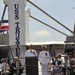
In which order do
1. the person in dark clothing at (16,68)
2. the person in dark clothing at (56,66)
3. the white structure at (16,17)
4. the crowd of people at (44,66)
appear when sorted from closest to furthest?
the person in dark clothing at (16,68)
the crowd of people at (44,66)
the person in dark clothing at (56,66)
the white structure at (16,17)

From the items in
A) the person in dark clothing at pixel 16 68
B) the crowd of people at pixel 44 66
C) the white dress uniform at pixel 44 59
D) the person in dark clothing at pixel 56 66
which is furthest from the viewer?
the white dress uniform at pixel 44 59

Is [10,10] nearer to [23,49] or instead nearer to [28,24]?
[23,49]

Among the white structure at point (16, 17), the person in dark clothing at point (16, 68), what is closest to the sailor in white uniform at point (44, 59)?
the person in dark clothing at point (16, 68)

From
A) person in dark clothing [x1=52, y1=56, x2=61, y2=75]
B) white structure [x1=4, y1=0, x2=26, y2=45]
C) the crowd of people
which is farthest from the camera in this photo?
white structure [x1=4, y1=0, x2=26, y2=45]

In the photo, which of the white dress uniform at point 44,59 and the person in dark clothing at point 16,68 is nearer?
the person in dark clothing at point 16,68

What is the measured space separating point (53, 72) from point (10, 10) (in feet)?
37.0

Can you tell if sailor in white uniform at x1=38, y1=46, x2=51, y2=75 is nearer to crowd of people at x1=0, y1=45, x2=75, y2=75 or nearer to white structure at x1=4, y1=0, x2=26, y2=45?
crowd of people at x1=0, y1=45, x2=75, y2=75

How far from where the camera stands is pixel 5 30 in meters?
33.5

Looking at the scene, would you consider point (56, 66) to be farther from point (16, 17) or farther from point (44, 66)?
point (16, 17)

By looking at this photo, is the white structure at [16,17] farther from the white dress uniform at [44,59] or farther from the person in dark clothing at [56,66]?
the person in dark clothing at [56,66]

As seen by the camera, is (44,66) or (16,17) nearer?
(44,66)

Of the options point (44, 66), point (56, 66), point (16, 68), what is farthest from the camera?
point (44, 66)

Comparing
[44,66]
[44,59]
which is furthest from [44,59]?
[44,66]

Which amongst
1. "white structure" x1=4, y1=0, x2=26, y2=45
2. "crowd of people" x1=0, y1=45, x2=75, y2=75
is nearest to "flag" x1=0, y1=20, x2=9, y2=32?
"white structure" x1=4, y1=0, x2=26, y2=45
